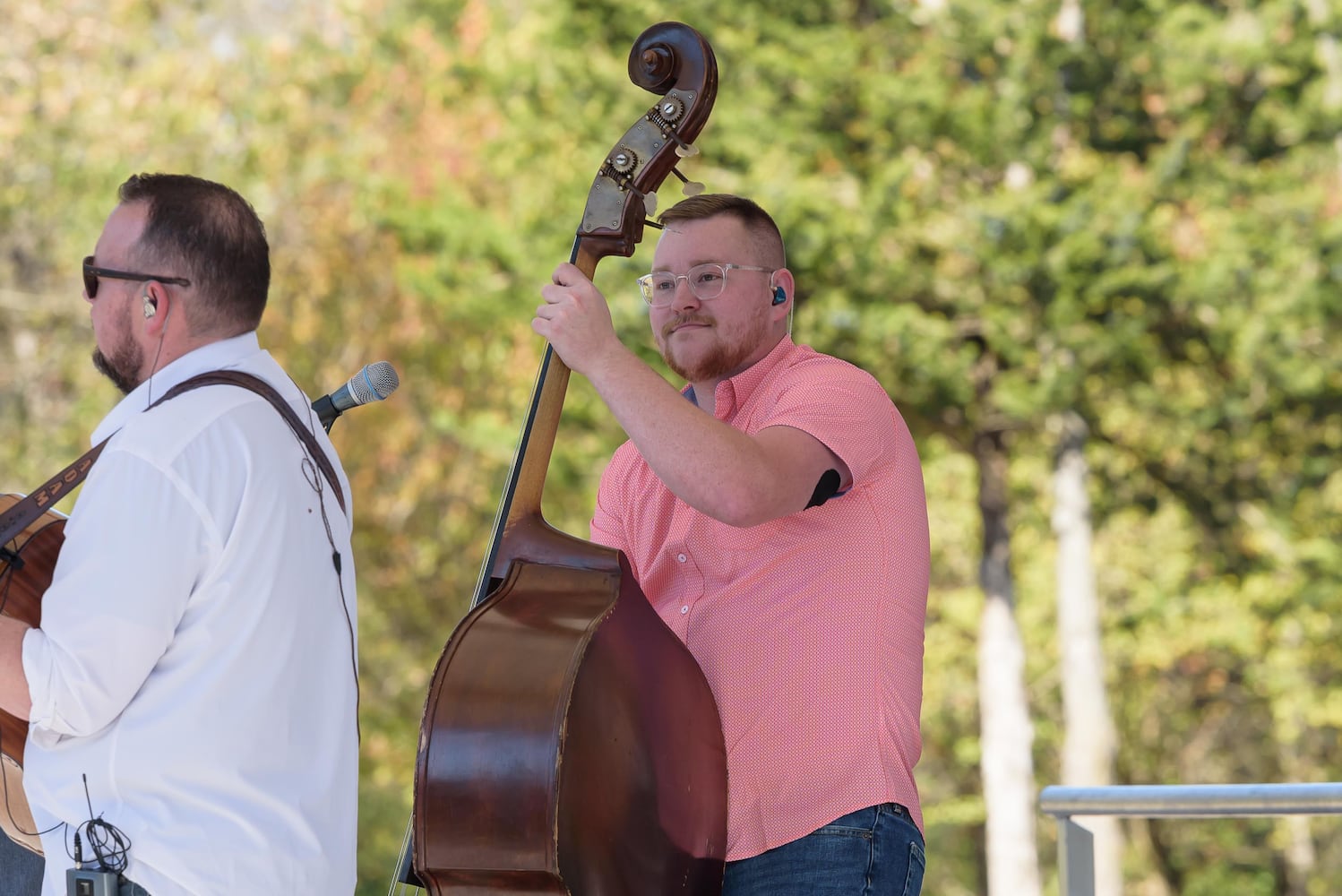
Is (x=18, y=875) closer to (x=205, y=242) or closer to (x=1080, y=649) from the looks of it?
(x=205, y=242)

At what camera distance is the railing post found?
10.0 ft

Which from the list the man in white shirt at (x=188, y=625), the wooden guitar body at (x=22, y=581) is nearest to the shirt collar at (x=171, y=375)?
the man in white shirt at (x=188, y=625)

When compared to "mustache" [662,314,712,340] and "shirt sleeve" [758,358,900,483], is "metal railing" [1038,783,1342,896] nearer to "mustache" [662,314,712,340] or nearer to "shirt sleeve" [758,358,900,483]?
"shirt sleeve" [758,358,900,483]

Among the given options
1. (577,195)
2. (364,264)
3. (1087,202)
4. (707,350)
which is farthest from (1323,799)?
(364,264)

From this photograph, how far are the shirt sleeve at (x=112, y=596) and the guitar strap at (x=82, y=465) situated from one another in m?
0.08

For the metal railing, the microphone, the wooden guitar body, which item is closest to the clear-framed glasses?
the microphone

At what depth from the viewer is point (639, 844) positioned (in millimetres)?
2162

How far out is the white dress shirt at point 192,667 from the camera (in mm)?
2016

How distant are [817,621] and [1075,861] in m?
1.00

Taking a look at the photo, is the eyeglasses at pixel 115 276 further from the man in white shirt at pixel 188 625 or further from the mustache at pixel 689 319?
the mustache at pixel 689 319

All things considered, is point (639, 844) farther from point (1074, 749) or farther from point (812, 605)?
point (1074, 749)

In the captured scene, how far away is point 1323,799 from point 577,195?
9197mm

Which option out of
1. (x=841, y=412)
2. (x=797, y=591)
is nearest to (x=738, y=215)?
(x=841, y=412)

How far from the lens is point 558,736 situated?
6.93 feet
